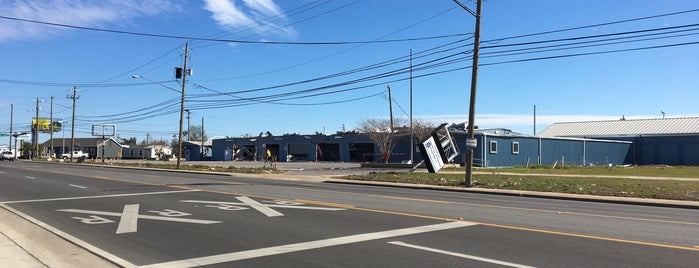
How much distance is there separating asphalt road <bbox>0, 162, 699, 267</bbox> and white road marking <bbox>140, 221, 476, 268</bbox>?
0.05 ft

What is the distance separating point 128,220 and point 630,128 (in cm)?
6840

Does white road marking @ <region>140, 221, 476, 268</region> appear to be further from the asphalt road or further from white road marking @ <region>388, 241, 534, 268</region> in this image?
white road marking @ <region>388, 241, 534, 268</region>

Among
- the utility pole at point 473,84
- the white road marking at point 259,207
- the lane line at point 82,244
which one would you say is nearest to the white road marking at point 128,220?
the lane line at point 82,244

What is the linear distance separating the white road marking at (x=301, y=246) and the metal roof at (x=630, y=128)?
60.4 metres

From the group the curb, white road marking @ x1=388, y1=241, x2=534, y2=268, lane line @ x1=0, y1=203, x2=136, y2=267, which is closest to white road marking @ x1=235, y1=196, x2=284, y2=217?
lane line @ x1=0, y1=203, x2=136, y2=267

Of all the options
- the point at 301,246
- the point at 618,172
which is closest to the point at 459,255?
the point at 301,246

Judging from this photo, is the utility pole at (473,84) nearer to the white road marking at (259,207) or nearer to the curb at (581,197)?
the curb at (581,197)

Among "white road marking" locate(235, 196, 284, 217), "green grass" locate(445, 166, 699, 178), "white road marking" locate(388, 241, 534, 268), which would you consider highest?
"green grass" locate(445, 166, 699, 178)

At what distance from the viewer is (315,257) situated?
279 inches

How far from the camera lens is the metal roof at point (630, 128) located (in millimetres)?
62719

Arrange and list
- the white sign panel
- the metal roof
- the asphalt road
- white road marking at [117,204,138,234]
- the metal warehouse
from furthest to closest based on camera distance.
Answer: the metal roof < the metal warehouse < the white sign panel < white road marking at [117,204,138,234] < the asphalt road

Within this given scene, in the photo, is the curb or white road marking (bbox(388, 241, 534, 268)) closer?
white road marking (bbox(388, 241, 534, 268))

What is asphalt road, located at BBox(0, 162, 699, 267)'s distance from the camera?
6.96 metres

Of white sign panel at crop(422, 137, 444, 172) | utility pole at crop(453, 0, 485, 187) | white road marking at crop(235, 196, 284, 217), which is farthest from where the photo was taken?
white sign panel at crop(422, 137, 444, 172)
